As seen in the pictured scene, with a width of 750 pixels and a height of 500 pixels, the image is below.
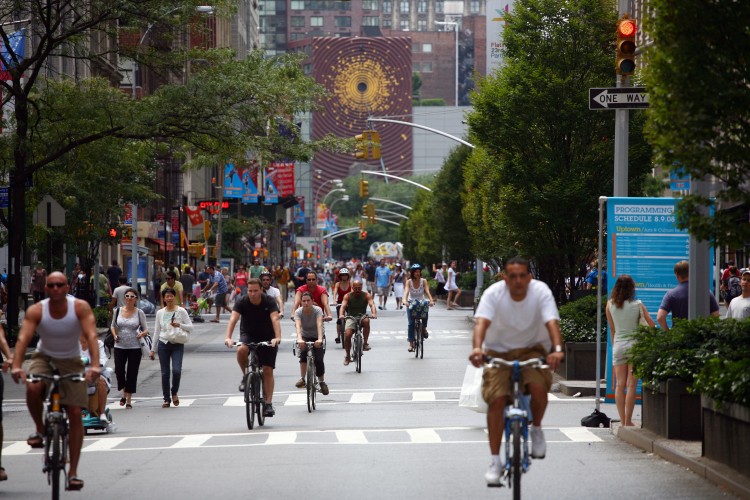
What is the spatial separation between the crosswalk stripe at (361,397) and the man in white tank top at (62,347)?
1011cm

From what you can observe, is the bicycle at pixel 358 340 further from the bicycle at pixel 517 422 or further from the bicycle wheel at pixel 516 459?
the bicycle wheel at pixel 516 459

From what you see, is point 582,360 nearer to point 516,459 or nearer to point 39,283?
→ point 516,459

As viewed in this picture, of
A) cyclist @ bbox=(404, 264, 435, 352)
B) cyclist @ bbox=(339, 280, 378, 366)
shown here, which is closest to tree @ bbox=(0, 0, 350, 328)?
cyclist @ bbox=(404, 264, 435, 352)

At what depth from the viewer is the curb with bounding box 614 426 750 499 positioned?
35.8 ft

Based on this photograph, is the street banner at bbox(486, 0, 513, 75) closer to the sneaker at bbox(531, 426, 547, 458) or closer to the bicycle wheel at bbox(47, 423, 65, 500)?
the sneaker at bbox(531, 426, 547, 458)

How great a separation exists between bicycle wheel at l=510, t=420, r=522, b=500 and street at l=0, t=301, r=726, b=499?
4.13 feet

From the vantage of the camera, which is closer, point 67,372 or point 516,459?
point 516,459

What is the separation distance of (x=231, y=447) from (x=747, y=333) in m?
5.43

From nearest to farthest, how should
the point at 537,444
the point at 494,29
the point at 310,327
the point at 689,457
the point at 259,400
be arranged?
the point at 537,444 → the point at 689,457 → the point at 259,400 → the point at 310,327 → the point at 494,29

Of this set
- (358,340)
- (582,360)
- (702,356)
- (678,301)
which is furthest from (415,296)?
(702,356)

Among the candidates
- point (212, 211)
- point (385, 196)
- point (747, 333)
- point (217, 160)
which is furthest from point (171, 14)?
point (385, 196)

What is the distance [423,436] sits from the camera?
16031 millimetres

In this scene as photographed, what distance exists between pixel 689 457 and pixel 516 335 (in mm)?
2962

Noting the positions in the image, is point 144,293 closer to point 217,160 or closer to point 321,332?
point 217,160
